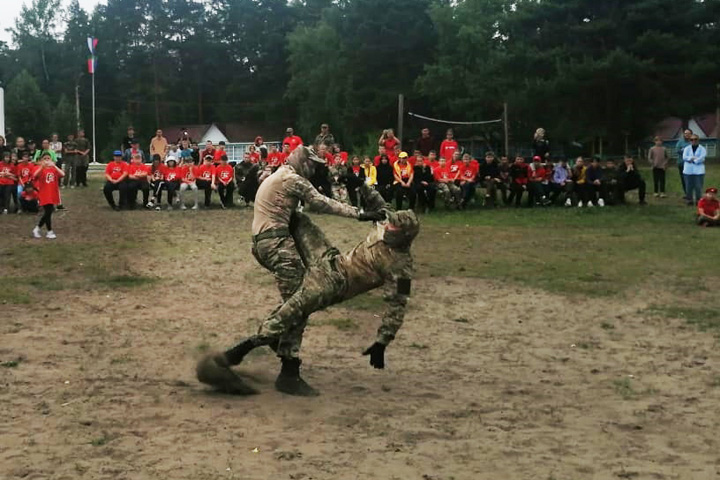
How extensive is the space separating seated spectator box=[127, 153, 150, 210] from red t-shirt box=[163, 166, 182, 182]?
461 mm

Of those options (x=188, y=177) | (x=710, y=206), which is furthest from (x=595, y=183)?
(x=188, y=177)

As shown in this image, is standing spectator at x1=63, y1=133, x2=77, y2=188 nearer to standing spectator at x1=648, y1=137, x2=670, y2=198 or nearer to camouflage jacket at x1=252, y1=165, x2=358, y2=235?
standing spectator at x1=648, y1=137, x2=670, y2=198

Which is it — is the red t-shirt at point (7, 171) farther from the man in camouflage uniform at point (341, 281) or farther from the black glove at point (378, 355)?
the black glove at point (378, 355)

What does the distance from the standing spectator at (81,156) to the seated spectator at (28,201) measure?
5593 millimetres

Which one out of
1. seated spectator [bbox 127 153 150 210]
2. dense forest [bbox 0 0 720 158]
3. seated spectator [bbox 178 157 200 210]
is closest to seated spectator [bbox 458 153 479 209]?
seated spectator [bbox 178 157 200 210]

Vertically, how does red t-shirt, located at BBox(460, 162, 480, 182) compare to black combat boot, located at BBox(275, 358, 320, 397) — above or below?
above

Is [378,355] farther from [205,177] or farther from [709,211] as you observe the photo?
[205,177]

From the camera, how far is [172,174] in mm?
22828

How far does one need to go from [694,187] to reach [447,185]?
6206 mm

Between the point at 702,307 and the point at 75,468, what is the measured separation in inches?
317

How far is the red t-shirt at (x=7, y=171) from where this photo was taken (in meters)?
20.5

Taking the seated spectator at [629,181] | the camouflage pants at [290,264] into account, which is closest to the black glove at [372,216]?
the camouflage pants at [290,264]

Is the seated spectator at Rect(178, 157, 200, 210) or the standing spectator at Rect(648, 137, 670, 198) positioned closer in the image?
the seated spectator at Rect(178, 157, 200, 210)

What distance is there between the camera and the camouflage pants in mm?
7340
